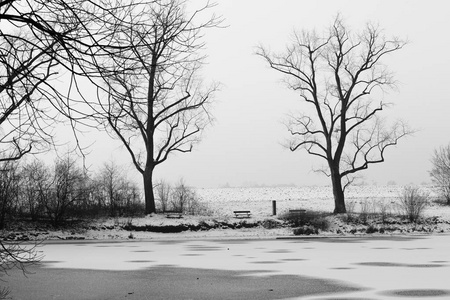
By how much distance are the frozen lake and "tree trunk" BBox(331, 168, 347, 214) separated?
17096 mm

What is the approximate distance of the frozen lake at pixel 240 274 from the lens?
39.0ft

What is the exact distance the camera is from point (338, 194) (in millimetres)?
40281

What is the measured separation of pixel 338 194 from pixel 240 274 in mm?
26705

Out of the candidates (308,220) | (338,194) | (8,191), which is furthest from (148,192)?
(338,194)

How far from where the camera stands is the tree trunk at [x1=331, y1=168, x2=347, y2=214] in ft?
130

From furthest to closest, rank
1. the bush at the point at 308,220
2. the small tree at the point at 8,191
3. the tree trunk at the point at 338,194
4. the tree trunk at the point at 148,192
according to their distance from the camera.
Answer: the tree trunk at the point at 338,194 → the tree trunk at the point at 148,192 → the bush at the point at 308,220 → the small tree at the point at 8,191

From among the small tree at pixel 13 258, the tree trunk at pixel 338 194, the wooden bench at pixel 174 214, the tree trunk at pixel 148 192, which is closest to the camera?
the small tree at pixel 13 258

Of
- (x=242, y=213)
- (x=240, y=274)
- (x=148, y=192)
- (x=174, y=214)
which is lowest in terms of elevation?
(x=240, y=274)

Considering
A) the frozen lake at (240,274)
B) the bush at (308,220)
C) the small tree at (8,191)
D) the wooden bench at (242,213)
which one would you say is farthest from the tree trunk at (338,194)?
the small tree at (8,191)

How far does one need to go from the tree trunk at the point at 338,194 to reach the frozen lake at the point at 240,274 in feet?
56.1

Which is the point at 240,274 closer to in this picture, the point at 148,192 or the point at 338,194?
the point at 148,192

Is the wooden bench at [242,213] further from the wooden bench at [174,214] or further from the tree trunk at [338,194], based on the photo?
the tree trunk at [338,194]

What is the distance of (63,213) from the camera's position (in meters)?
33.8

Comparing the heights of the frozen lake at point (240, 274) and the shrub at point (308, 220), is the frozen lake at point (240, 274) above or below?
below
